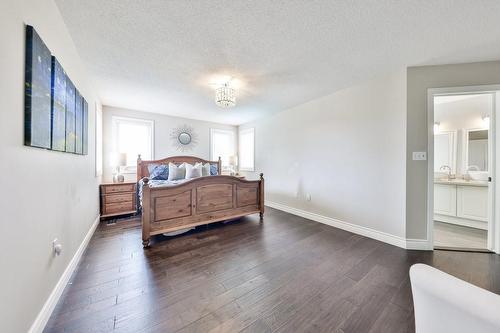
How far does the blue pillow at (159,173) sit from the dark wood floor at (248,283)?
152 cm

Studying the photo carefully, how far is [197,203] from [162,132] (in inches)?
103

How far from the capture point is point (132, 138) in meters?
4.23

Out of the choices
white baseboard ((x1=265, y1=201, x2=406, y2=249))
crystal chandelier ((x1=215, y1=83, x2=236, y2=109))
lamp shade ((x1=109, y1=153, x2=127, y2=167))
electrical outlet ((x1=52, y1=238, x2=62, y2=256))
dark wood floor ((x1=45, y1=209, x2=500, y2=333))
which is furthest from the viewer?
lamp shade ((x1=109, y1=153, x2=127, y2=167))

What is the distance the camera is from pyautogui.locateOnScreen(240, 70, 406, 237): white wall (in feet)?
8.02

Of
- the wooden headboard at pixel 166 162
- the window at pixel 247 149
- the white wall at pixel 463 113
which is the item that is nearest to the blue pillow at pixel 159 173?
the wooden headboard at pixel 166 162

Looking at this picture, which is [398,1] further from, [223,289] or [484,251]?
[484,251]

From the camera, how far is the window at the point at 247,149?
5.32m

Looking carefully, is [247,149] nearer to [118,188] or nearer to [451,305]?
[118,188]

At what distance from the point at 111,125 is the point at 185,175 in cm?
193

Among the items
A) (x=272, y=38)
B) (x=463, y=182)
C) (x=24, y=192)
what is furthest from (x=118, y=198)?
(x=463, y=182)

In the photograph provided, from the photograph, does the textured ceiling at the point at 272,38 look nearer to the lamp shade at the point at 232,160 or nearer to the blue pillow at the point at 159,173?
the blue pillow at the point at 159,173

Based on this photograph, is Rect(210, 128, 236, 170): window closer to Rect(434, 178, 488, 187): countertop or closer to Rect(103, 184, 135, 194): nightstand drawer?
Rect(103, 184, 135, 194): nightstand drawer

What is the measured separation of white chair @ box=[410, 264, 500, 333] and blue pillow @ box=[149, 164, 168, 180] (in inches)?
167

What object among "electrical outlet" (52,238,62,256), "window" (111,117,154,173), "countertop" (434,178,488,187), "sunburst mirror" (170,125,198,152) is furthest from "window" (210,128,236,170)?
"countertop" (434,178,488,187)
